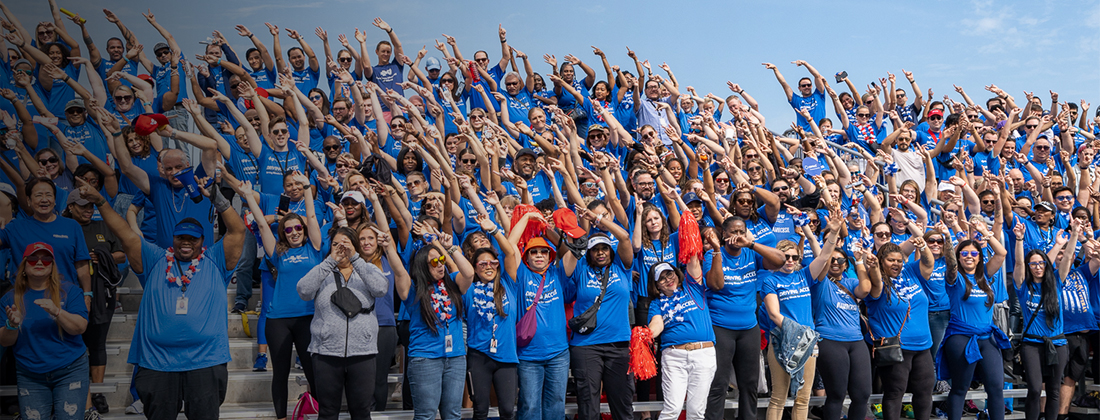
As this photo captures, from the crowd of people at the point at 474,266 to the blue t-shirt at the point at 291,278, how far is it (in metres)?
0.02

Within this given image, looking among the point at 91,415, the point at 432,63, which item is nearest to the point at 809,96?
the point at 432,63

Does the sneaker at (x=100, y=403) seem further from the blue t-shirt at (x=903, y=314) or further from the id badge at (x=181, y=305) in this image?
the blue t-shirt at (x=903, y=314)

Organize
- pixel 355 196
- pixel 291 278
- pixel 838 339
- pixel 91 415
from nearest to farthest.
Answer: pixel 91 415 → pixel 291 278 → pixel 355 196 → pixel 838 339

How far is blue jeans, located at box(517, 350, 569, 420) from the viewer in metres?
5.95

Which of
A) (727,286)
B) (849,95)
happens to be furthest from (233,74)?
(849,95)

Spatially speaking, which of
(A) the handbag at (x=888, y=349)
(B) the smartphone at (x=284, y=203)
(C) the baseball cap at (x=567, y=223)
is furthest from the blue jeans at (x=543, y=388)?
(A) the handbag at (x=888, y=349)

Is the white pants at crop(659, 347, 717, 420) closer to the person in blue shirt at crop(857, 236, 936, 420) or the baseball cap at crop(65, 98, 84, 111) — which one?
the person in blue shirt at crop(857, 236, 936, 420)

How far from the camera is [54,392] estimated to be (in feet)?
17.8

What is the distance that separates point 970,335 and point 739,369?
7.83ft

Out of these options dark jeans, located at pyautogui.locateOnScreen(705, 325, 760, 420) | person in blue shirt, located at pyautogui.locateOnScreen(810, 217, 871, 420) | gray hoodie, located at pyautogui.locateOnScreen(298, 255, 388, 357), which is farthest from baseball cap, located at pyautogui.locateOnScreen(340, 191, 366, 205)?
person in blue shirt, located at pyautogui.locateOnScreen(810, 217, 871, 420)

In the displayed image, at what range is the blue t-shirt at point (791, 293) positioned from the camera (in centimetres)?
655

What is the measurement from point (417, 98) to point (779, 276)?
5662 mm

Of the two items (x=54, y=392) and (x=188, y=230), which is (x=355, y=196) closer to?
(x=188, y=230)

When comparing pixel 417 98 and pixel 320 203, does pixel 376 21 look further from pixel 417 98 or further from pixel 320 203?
pixel 320 203
